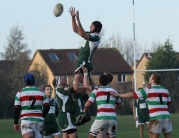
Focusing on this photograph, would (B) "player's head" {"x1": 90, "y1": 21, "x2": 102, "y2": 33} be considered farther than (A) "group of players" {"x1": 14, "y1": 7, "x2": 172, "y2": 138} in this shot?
Yes

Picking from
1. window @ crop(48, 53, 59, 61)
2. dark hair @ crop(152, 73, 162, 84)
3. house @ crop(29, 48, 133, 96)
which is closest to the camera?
dark hair @ crop(152, 73, 162, 84)

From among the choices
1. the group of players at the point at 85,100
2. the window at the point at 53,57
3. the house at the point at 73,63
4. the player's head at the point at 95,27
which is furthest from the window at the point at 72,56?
the player's head at the point at 95,27

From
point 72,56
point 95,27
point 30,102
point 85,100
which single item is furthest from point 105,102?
point 72,56

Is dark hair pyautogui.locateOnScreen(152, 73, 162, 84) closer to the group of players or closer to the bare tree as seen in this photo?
the group of players

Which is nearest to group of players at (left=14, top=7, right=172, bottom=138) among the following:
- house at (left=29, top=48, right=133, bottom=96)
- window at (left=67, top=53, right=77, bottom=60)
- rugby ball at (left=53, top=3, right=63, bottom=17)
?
rugby ball at (left=53, top=3, right=63, bottom=17)

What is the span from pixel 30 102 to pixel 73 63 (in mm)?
62372

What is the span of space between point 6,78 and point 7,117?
17.4ft

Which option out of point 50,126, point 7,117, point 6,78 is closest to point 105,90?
point 50,126

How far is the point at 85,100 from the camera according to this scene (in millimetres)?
15539

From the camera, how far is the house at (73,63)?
76438 millimetres

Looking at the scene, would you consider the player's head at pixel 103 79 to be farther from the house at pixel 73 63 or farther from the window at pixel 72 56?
the window at pixel 72 56

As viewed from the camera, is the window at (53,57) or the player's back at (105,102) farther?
the window at (53,57)

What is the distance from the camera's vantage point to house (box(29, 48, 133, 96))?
76438mm

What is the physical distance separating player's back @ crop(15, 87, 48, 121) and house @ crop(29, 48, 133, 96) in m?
61.8
